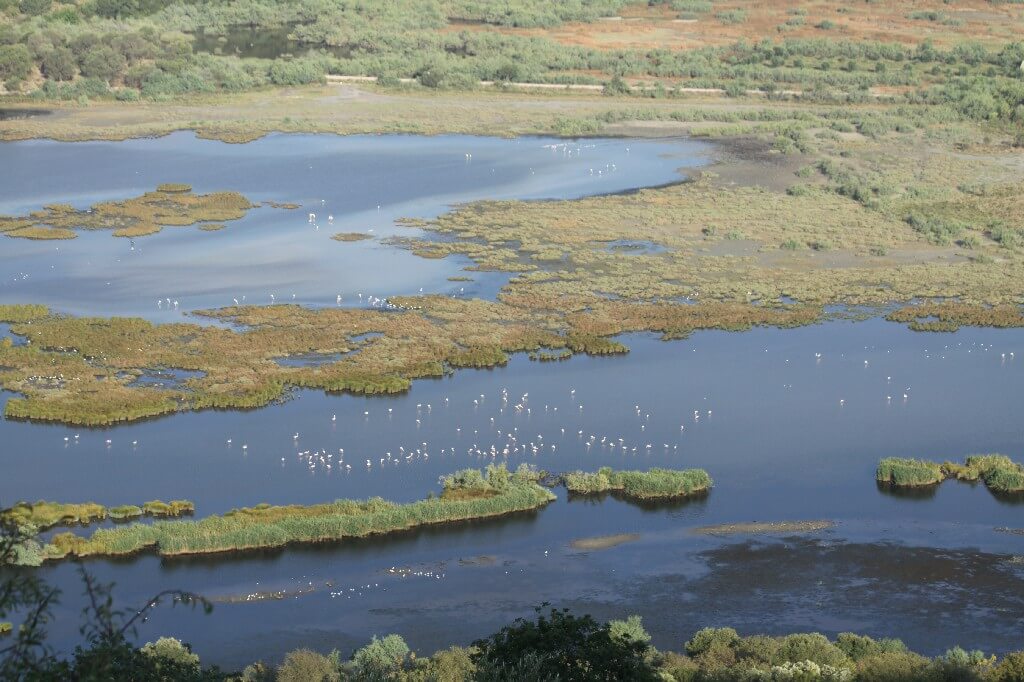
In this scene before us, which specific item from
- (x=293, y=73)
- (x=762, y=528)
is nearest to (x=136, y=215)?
(x=293, y=73)

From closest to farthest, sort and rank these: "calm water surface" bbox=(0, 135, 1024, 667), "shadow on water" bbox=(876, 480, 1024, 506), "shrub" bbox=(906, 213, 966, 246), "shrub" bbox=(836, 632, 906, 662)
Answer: "shrub" bbox=(836, 632, 906, 662)
"calm water surface" bbox=(0, 135, 1024, 667)
"shadow on water" bbox=(876, 480, 1024, 506)
"shrub" bbox=(906, 213, 966, 246)

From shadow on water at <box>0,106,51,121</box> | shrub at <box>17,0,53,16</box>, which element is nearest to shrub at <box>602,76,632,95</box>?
shadow on water at <box>0,106,51,121</box>

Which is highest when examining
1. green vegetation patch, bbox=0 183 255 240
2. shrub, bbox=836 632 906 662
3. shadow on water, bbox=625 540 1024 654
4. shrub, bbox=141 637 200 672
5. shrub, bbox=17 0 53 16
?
shrub, bbox=17 0 53 16

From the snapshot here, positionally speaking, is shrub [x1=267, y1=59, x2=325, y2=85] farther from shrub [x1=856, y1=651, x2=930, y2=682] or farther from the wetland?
shrub [x1=856, y1=651, x2=930, y2=682]

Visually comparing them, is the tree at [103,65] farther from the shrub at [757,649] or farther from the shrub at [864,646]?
the shrub at [864,646]

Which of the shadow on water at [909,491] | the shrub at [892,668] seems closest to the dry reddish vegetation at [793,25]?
the shadow on water at [909,491]

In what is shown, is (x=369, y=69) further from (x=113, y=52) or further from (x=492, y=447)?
(x=492, y=447)

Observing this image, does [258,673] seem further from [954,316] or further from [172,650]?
[954,316]
